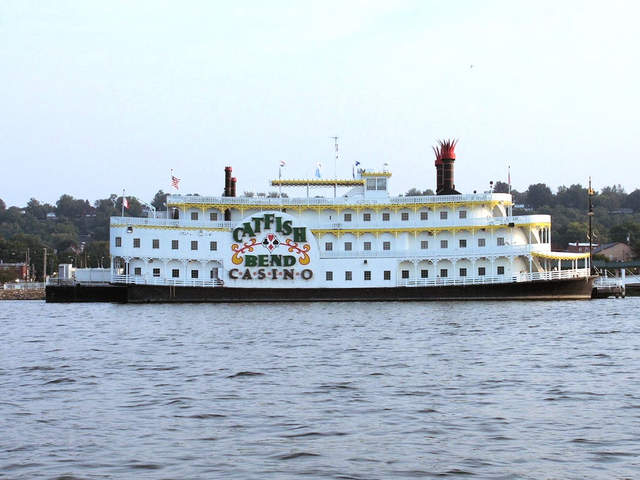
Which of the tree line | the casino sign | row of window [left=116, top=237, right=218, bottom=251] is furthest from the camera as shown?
the tree line

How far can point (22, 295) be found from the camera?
80.2 m

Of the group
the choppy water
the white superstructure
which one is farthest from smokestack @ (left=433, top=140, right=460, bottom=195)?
the choppy water

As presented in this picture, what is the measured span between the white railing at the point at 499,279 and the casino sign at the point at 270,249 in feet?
21.1

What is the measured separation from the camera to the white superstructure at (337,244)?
54750 millimetres

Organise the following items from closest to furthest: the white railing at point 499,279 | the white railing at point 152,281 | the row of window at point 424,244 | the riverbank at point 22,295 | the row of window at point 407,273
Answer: the white railing at point 499,279 < the white railing at point 152,281 < the row of window at point 407,273 < the row of window at point 424,244 < the riverbank at point 22,295

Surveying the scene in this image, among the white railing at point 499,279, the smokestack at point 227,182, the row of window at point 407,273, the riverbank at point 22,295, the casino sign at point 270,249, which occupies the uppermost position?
the smokestack at point 227,182

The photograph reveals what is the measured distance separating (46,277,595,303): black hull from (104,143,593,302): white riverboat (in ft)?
0.20

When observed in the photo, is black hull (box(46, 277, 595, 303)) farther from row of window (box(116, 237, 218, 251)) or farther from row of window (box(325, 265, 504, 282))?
row of window (box(116, 237, 218, 251))

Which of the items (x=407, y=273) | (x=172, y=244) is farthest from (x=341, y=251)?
(x=172, y=244)

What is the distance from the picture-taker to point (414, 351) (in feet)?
86.5

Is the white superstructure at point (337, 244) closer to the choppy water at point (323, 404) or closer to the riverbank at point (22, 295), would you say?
the choppy water at point (323, 404)

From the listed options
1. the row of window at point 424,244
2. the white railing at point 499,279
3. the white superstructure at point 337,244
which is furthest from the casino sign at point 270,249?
the white railing at point 499,279

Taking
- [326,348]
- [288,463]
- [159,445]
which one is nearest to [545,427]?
[288,463]

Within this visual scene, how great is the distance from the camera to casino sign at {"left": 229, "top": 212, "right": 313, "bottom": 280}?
5512 cm
